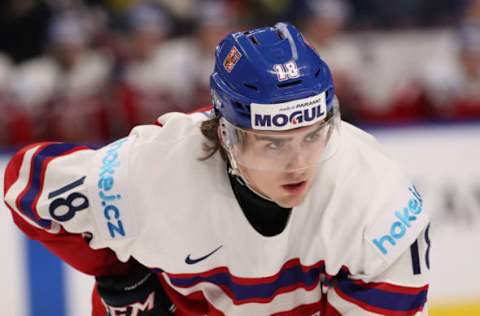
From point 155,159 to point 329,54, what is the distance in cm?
329

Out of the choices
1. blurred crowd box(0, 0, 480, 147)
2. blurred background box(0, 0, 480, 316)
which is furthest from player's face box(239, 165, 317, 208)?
blurred crowd box(0, 0, 480, 147)

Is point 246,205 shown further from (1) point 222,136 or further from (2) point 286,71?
(2) point 286,71

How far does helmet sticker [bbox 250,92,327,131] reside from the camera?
1993 mm

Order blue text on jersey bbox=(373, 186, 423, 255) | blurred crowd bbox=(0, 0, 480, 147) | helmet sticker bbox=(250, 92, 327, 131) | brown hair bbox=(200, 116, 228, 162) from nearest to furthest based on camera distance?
helmet sticker bbox=(250, 92, 327, 131) < blue text on jersey bbox=(373, 186, 423, 255) < brown hair bbox=(200, 116, 228, 162) < blurred crowd bbox=(0, 0, 480, 147)

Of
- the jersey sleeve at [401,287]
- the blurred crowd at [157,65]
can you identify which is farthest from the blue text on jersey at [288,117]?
the blurred crowd at [157,65]

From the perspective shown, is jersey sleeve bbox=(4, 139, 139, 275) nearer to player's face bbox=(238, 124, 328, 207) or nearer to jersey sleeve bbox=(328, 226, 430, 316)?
player's face bbox=(238, 124, 328, 207)

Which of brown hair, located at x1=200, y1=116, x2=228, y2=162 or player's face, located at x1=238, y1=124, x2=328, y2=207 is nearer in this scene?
player's face, located at x1=238, y1=124, x2=328, y2=207

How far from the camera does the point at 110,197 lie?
90.3 inches


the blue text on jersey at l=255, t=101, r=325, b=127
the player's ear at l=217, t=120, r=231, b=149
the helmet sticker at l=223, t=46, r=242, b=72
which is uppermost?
the helmet sticker at l=223, t=46, r=242, b=72

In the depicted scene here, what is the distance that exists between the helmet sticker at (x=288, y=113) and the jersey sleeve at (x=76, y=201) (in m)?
0.42

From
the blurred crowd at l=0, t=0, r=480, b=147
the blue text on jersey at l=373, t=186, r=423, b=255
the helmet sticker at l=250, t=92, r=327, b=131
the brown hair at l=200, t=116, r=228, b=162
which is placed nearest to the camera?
the helmet sticker at l=250, t=92, r=327, b=131

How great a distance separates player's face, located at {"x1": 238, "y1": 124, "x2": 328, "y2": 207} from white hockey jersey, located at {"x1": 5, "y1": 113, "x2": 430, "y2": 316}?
8 centimetres

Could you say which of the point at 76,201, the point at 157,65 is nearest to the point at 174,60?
the point at 157,65

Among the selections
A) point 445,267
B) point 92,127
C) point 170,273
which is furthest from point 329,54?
point 170,273
